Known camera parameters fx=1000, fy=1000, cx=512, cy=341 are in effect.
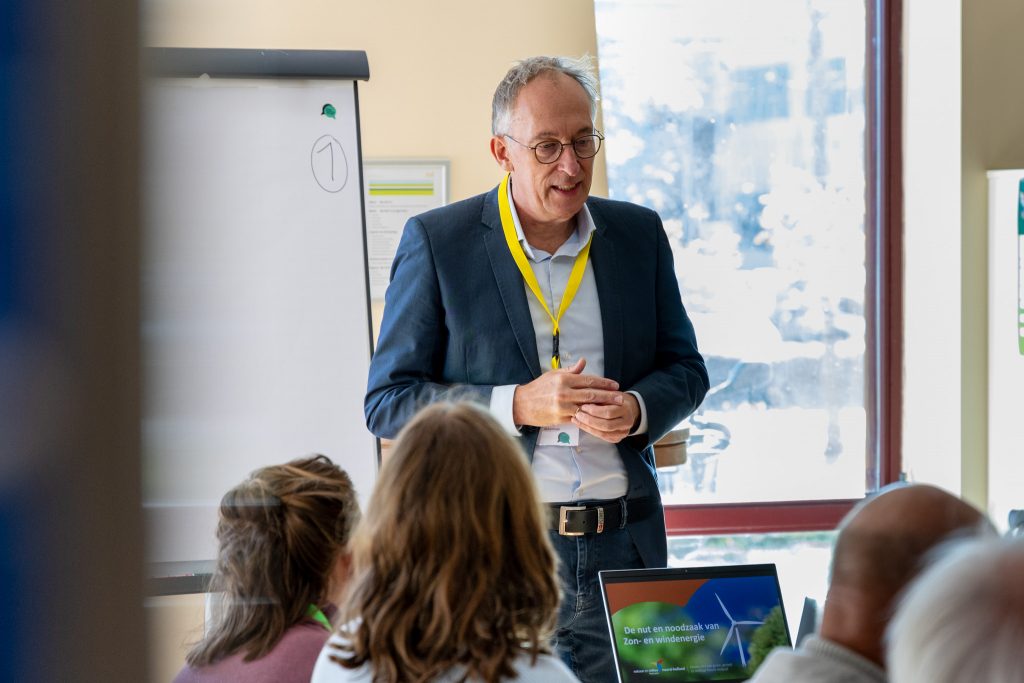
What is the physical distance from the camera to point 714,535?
3.71 m

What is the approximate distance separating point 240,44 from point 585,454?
64.1 inches

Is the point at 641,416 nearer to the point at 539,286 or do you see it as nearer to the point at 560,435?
the point at 560,435

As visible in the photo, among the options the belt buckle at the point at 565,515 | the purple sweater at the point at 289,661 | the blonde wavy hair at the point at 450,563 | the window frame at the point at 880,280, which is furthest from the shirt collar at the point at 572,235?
the window frame at the point at 880,280

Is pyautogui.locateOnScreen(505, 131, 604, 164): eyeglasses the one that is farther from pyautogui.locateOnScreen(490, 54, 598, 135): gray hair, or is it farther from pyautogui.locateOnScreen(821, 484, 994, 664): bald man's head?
pyautogui.locateOnScreen(821, 484, 994, 664): bald man's head

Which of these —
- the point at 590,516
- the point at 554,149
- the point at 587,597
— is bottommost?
the point at 587,597

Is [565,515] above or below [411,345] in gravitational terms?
below

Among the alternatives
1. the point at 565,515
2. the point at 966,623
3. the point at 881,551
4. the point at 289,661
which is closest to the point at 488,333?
the point at 565,515

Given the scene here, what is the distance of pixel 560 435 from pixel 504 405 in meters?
0.13

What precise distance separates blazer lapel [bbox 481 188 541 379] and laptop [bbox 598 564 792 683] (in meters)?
0.49

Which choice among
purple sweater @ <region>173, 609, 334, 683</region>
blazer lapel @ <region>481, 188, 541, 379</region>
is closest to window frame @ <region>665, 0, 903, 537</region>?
blazer lapel @ <region>481, 188, 541, 379</region>

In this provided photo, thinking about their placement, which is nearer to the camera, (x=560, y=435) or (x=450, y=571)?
(x=450, y=571)

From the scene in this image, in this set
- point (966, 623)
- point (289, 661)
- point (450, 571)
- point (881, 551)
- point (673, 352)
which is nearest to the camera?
point (966, 623)

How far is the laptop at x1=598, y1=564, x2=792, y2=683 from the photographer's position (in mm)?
1449

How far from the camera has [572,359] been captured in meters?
1.89
